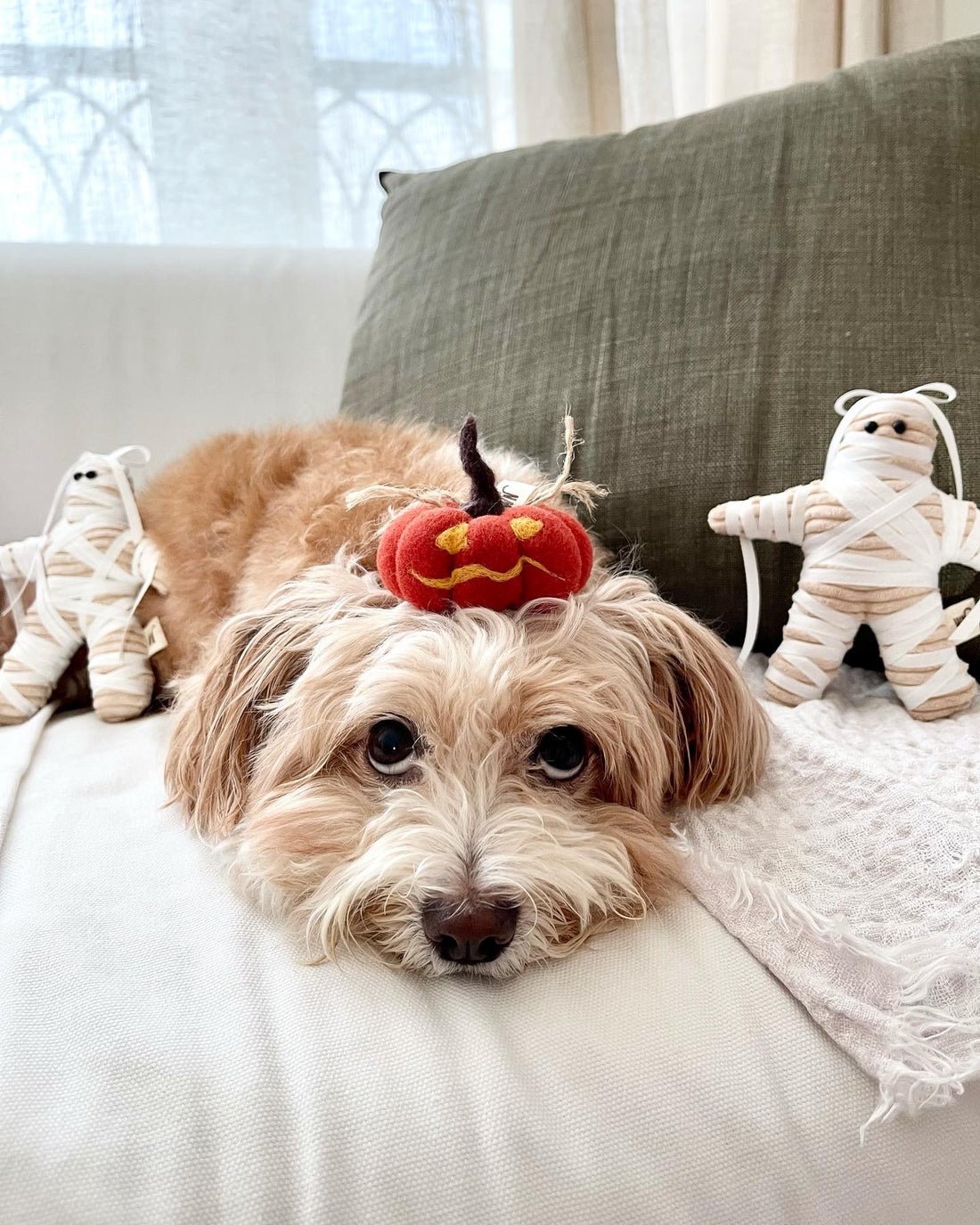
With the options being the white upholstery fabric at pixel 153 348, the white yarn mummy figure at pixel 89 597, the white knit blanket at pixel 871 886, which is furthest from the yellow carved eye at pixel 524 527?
the white upholstery fabric at pixel 153 348

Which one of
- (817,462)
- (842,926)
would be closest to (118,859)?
(842,926)

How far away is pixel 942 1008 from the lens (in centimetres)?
90

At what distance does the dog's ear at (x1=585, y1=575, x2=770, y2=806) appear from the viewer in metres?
1.27

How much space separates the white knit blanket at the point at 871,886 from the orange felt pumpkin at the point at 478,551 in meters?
0.39

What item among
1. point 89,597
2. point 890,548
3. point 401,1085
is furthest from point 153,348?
point 401,1085

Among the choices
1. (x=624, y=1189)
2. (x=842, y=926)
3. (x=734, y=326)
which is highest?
(x=734, y=326)

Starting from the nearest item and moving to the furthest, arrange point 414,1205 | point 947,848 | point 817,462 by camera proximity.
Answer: point 414,1205 < point 947,848 < point 817,462

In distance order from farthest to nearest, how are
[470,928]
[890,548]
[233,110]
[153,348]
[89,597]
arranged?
[233,110], [153,348], [89,597], [890,548], [470,928]

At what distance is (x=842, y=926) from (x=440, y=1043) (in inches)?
16.7

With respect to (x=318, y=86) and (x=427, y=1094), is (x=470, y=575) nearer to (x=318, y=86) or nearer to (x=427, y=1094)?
(x=427, y=1094)

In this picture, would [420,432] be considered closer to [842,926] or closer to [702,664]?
[702,664]

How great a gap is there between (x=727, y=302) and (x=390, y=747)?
3.41 ft

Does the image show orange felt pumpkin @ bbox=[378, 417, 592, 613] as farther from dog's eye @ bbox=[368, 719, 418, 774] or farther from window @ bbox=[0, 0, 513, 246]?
window @ bbox=[0, 0, 513, 246]

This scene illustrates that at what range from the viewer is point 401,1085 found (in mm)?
832
